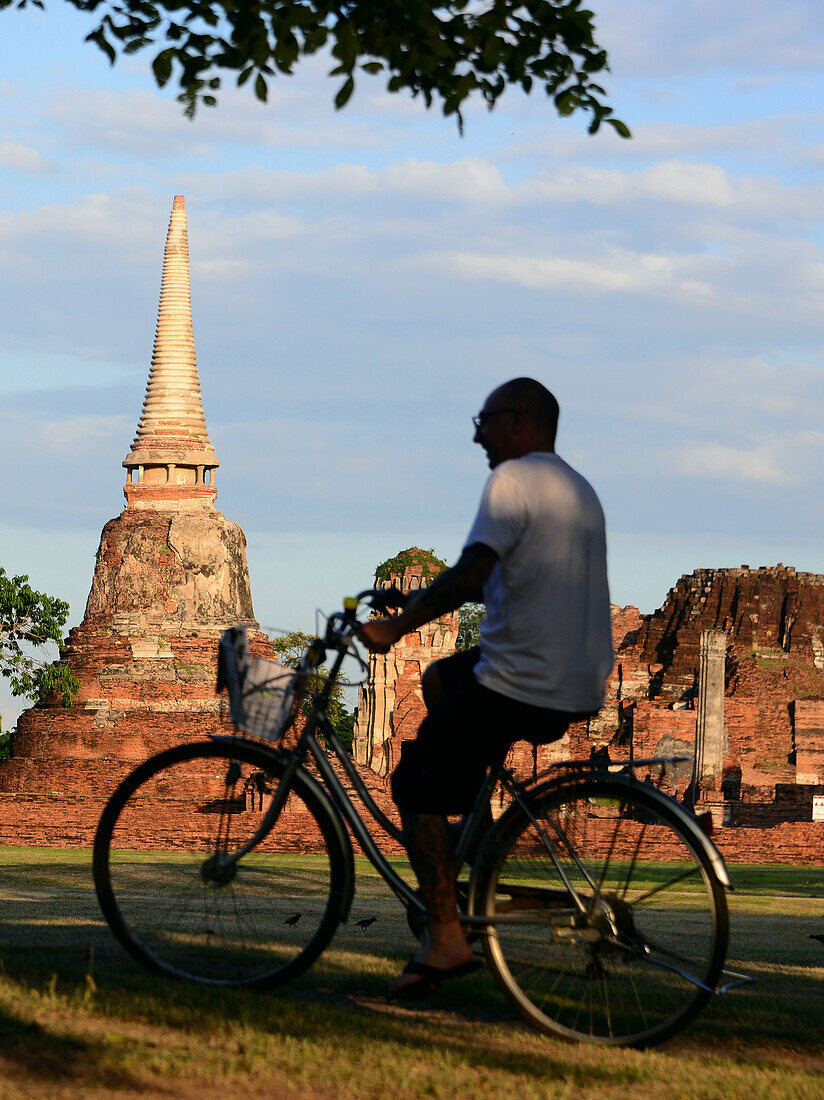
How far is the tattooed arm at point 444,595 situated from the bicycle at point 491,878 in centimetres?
24

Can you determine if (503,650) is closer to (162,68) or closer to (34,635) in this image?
(162,68)

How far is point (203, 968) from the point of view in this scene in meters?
4.63

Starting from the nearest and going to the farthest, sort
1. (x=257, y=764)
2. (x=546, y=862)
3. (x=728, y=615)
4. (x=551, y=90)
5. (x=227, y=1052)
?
(x=227, y=1052) → (x=546, y=862) → (x=257, y=764) → (x=551, y=90) → (x=728, y=615)

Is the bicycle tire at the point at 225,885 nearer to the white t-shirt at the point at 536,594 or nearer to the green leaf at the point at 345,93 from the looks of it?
the white t-shirt at the point at 536,594

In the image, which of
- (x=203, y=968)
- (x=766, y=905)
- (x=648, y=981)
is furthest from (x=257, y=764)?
(x=766, y=905)

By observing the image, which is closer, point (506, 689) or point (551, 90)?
point (506, 689)

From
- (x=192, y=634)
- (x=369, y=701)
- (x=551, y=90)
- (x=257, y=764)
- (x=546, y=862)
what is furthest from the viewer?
(x=369, y=701)

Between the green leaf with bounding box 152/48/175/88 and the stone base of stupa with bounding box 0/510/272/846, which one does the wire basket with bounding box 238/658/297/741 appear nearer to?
the green leaf with bounding box 152/48/175/88

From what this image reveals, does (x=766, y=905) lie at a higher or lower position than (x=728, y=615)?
lower

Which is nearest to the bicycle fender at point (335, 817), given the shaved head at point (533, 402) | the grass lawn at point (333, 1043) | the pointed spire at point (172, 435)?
the grass lawn at point (333, 1043)

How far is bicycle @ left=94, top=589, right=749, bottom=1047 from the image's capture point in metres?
4.24

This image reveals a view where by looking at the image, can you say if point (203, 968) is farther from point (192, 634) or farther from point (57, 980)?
point (192, 634)

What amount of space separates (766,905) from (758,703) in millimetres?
45508

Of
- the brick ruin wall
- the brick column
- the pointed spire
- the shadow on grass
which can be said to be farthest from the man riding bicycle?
the pointed spire
